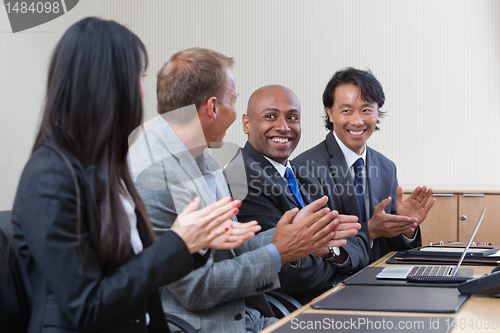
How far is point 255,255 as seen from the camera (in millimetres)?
1562

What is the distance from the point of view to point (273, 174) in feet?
7.57

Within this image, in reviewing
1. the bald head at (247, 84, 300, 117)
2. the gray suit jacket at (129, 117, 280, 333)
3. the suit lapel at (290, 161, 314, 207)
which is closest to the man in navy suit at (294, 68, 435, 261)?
the suit lapel at (290, 161, 314, 207)

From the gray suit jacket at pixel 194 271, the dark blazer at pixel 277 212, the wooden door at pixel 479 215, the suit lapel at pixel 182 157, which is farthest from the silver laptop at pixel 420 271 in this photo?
the wooden door at pixel 479 215

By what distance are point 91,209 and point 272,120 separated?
173 cm

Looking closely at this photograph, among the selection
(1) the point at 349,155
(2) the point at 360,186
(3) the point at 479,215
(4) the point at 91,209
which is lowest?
(3) the point at 479,215

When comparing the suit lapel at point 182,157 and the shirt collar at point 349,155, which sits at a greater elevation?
the suit lapel at point 182,157

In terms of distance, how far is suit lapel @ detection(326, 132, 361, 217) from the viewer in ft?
8.69

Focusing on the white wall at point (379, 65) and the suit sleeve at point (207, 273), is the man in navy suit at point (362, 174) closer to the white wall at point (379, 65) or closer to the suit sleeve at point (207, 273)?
the suit sleeve at point (207, 273)

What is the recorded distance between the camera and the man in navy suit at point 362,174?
2.50 m

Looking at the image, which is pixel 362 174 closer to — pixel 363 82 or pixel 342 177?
pixel 342 177

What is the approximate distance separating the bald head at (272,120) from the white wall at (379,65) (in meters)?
2.45

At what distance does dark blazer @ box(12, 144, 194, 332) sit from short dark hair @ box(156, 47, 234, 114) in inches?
31.8

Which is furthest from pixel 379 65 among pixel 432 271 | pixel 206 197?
pixel 206 197

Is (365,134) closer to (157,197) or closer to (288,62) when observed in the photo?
(157,197)
